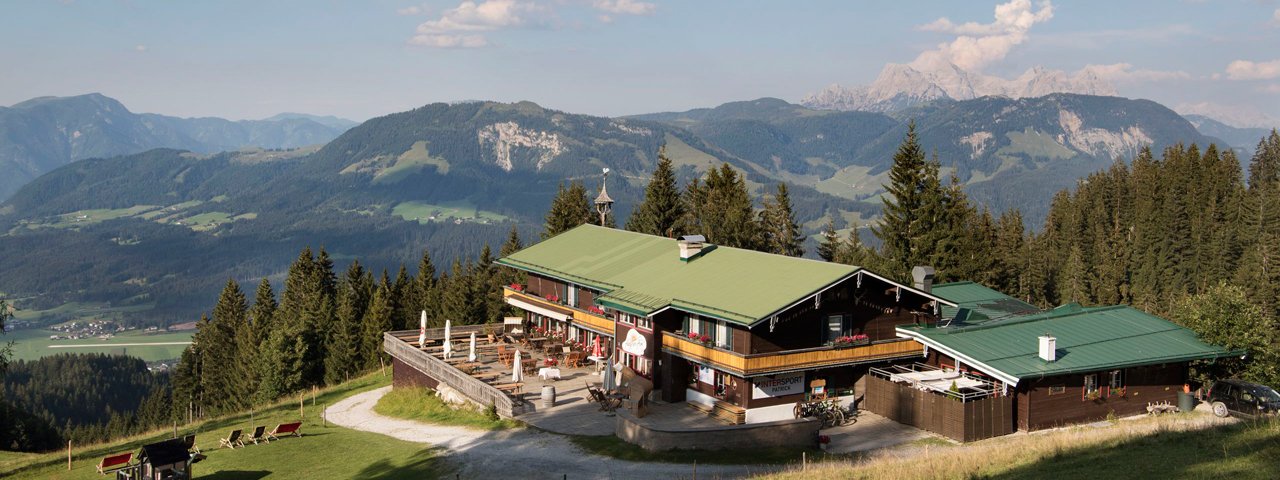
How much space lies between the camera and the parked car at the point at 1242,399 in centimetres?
3716

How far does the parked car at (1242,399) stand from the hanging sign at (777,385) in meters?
17.2

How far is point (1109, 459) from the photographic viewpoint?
89.4 feet

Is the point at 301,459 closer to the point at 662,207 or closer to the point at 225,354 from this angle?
the point at 662,207

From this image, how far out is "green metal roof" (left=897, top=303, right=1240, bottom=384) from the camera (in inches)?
1484

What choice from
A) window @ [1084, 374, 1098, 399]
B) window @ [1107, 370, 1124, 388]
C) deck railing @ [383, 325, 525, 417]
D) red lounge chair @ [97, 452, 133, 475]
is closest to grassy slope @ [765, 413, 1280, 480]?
window @ [1084, 374, 1098, 399]

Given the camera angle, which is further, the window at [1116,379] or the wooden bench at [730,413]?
the window at [1116,379]

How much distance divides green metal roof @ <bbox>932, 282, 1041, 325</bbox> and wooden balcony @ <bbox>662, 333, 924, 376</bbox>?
4.81 meters

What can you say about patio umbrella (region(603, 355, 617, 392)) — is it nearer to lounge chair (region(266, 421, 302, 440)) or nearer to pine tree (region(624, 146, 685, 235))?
lounge chair (region(266, 421, 302, 440))

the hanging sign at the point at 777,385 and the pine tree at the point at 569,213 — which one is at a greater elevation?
the pine tree at the point at 569,213

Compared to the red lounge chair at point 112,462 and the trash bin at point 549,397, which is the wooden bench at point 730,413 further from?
the red lounge chair at point 112,462

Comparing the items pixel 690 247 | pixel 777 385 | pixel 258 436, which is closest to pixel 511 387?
pixel 690 247

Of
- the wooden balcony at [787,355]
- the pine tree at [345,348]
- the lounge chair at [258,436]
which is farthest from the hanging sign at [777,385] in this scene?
the pine tree at [345,348]

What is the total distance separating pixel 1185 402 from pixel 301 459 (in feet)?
124

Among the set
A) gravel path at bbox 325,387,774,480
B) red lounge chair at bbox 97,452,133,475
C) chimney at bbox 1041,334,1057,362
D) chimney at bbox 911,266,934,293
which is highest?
chimney at bbox 911,266,934,293
